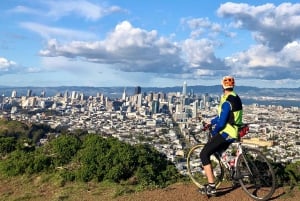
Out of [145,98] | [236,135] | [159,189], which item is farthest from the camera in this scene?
[145,98]

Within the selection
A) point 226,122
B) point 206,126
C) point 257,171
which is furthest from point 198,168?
point 226,122

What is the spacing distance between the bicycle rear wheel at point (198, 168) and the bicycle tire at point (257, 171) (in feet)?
1.86

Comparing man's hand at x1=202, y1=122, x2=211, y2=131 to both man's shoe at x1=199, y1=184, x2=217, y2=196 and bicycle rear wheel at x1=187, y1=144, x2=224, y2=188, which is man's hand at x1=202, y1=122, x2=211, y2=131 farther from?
man's shoe at x1=199, y1=184, x2=217, y2=196

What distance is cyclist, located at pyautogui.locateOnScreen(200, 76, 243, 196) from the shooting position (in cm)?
687

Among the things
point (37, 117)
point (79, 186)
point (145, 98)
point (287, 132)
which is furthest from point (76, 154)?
point (145, 98)

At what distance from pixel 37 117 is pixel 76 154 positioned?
45829 mm

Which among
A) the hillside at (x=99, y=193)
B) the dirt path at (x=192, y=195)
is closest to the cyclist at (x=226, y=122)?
the dirt path at (x=192, y=195)

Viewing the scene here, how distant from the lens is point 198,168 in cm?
872

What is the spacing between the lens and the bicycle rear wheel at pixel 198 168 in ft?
25.3

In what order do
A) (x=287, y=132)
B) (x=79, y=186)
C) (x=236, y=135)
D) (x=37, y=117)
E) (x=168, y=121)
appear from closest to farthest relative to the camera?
(x=236, y=135), (x=79, y=186), (x=287, y=132), (x=168, y=121), (x=37, y=117)

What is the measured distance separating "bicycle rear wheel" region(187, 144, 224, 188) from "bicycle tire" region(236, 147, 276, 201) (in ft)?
1.86

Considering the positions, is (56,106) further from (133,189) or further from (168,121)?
(133,189)

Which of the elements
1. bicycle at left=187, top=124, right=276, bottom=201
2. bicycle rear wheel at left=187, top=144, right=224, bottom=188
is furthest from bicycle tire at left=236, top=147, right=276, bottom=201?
bicycle rear wheel at left=187, top=144, right=224, bottom=188

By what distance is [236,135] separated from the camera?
6938 mm
